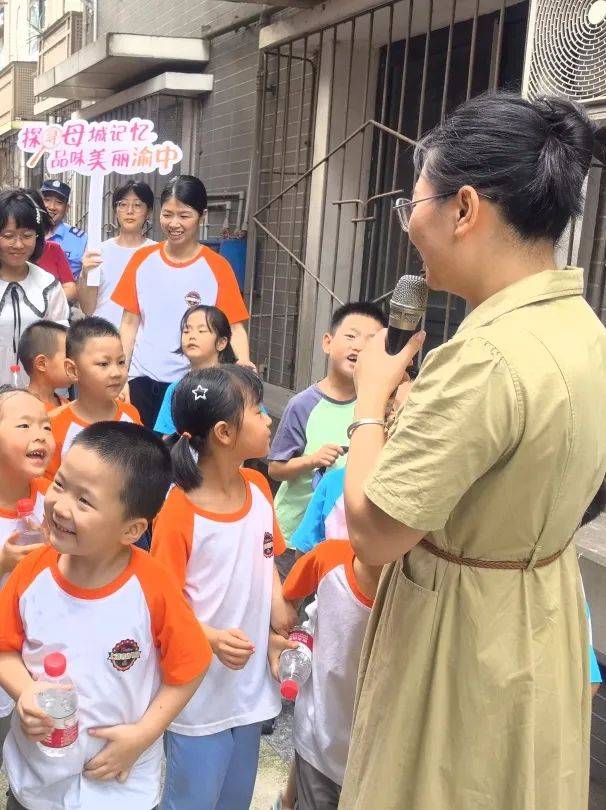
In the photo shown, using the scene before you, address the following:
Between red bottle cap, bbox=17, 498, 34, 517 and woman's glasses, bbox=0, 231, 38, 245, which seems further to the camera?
woman's glasses, bbox=0, 231, 38, 245

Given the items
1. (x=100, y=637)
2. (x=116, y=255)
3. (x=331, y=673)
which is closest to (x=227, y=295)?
(x=116, y=255)

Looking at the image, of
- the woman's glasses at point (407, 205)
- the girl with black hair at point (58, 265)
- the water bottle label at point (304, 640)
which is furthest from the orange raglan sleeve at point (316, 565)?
the girl with black hair at point (58, 265)

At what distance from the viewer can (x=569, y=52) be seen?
2.96 meters

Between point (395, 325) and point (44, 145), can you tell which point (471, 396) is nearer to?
point (395, 325)

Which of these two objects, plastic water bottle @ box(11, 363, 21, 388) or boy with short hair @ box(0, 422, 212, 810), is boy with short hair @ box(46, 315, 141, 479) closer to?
plastic water bottle @ box(11, 363, 21, 388)

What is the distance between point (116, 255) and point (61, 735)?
3.39 meters

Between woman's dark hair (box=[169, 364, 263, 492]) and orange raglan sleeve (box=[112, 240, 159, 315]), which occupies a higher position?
orange raglan sleeve (box=[112, 240, 159, 315])

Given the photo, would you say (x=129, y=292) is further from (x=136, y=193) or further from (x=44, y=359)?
(x=136, y=193)

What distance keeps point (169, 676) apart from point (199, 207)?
277 centimetres

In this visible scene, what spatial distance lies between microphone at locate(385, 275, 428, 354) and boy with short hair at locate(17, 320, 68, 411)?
6.58 feet

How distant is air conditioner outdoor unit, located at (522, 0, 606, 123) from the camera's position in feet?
9.32

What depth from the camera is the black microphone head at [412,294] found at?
1.60 meters

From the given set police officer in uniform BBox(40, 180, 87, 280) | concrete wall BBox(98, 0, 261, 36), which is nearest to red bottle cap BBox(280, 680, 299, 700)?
police officer in uniform BBox(40, 180, 87, 280)

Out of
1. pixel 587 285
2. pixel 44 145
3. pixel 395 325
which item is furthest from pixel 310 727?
pixel 44 145
